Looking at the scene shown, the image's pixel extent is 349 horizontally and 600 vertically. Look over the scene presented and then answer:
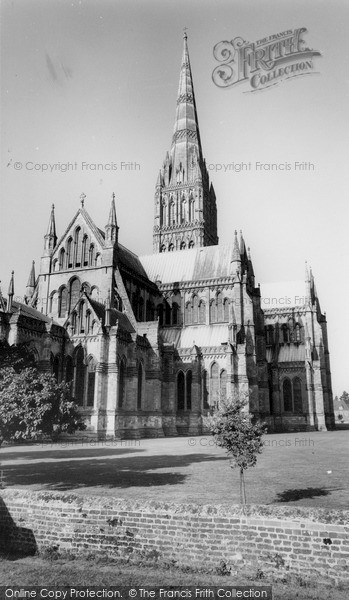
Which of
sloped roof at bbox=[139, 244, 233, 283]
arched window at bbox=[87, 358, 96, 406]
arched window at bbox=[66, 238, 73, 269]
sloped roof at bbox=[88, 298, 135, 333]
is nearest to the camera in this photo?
arched window at bbox=[87, 358, 96, 406]

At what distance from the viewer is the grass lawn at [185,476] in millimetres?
13234

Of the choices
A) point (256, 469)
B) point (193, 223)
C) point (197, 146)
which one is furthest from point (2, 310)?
point (197, 146)

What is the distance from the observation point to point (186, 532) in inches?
394

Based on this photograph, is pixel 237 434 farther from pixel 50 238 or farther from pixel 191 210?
pixel 191 210

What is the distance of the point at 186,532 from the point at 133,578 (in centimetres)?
141

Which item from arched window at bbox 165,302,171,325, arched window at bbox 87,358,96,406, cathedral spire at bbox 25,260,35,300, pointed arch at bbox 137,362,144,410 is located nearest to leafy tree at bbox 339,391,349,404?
arched window at bbox 165,302,171,325

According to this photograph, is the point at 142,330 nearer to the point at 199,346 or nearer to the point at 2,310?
the point at 199,346

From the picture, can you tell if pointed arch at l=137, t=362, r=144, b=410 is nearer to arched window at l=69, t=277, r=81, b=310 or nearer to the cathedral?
the cathedral

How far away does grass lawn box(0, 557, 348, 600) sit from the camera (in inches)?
341

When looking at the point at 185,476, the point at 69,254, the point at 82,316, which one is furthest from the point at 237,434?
the point at 69,254

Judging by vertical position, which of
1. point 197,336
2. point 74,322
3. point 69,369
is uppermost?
point 197,336

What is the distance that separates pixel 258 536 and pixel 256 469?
9.92m

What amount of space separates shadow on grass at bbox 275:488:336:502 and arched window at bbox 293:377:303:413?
42.6 metres

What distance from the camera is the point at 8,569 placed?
32.0ft
